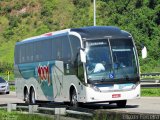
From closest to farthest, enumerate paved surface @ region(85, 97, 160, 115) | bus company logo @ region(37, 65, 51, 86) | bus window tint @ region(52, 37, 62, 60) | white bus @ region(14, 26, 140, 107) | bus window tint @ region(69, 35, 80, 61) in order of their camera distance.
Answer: paved surface @ region(85, 97, 160, 115)
white bus @ region(14, 26, 140, 107)
bus window tint @ region(69, 35, 80, 61)
bus window tint @ region(52, 37, 62, 60)
bus company logo @ region(37, 65, 51, 86)

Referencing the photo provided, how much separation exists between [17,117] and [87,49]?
6.99 metres

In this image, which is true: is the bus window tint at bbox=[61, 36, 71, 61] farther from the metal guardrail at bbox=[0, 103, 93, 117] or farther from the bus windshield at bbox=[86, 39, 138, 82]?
the metal guardrail at bbox=[0, 103, 93, 117]

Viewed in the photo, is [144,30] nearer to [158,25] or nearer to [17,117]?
[158,25]

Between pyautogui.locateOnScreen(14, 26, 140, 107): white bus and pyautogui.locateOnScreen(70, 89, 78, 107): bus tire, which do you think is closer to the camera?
pyautogui.locateOnScreen(14, 26, 140, 107): white bus

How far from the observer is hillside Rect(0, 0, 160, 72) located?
75.7m

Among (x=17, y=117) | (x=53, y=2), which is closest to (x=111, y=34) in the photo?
(x=17, y=117)

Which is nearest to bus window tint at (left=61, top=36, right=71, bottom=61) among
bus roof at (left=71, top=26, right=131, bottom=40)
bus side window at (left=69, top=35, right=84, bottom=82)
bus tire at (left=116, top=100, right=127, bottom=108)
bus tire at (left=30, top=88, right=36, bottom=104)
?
bus side window at (left=69, top=35, right=84, bottom=82)

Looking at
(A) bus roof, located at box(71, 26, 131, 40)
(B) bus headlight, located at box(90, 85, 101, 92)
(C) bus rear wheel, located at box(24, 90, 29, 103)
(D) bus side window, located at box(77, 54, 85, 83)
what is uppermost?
(A) bus roof, located at box(71, 26, 131, 40)

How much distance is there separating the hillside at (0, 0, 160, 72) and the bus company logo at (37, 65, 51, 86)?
130ft

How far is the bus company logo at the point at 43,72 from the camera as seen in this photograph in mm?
26383

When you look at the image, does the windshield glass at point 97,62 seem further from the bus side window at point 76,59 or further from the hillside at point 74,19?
the hillside at point 74,19

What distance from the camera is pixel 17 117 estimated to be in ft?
51.6

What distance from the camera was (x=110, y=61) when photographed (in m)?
22.2

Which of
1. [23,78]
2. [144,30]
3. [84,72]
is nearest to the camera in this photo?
[84,72]
